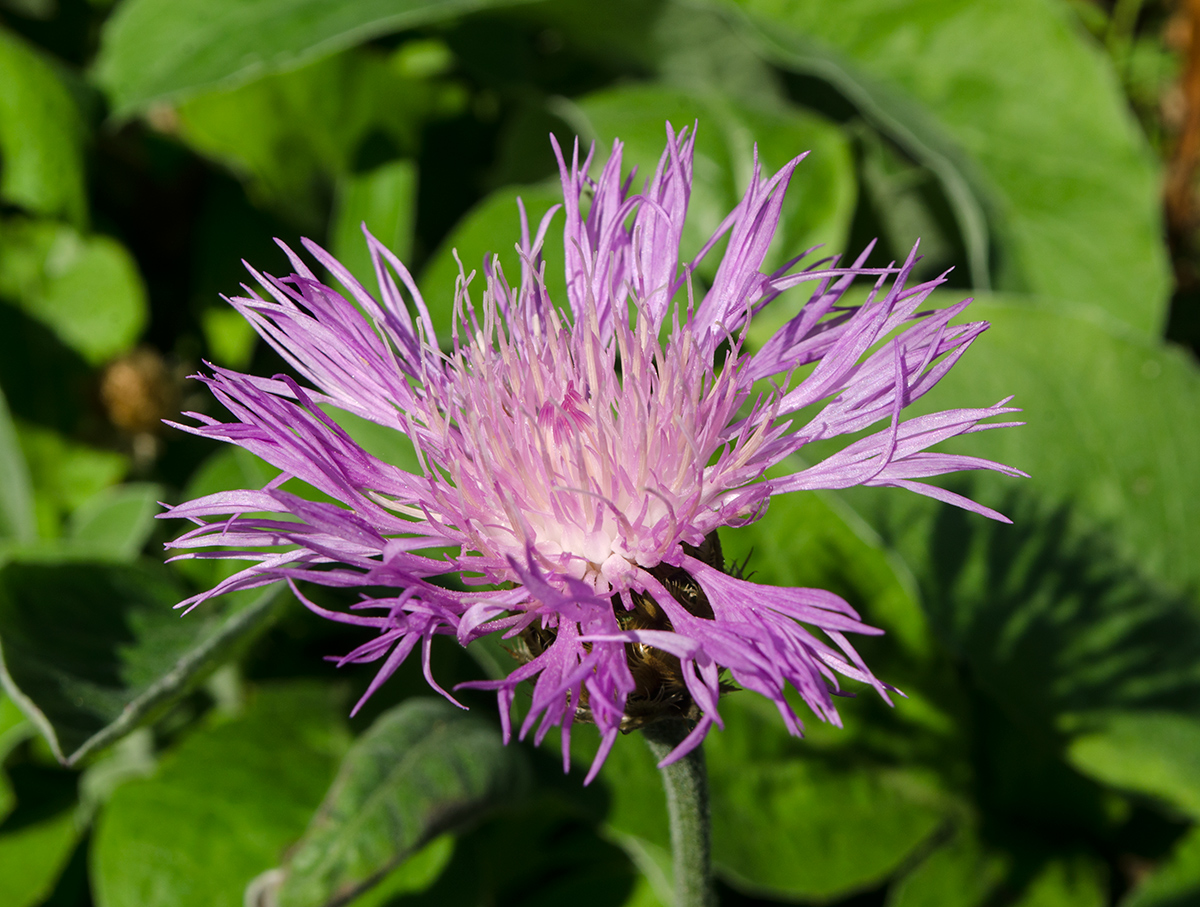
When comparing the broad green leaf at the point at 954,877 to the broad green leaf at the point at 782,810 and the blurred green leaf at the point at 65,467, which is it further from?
the blurred green leaf at the point at 65,467

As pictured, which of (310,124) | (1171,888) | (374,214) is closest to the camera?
(1171,888)

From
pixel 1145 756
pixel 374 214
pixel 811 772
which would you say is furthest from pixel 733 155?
pixel 1145 756

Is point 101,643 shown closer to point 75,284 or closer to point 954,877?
point 75,284

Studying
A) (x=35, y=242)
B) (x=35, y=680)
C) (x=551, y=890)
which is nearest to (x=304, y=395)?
(x=35, y=680)

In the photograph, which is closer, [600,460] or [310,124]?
[600,460]

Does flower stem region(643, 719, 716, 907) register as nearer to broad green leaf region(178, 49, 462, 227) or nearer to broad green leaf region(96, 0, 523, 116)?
broad green leaf region(96, 0, 523, 116)

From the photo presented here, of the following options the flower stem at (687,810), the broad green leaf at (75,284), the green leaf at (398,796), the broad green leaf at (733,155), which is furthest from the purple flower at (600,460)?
the broad green leaf at (75,284)

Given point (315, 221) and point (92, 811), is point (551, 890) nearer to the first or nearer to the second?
point (92, 811)
